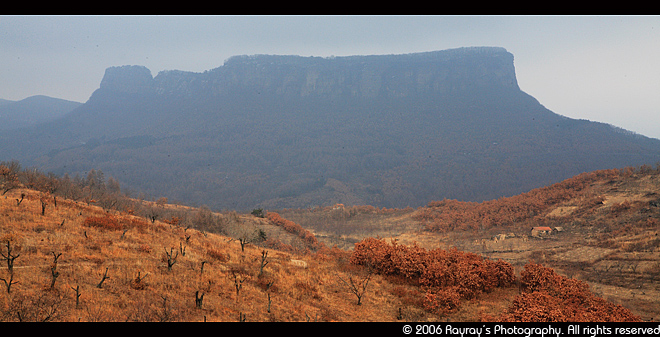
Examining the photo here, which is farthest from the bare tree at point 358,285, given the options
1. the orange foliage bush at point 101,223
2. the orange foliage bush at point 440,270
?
the orange foliage bush at point 101,223

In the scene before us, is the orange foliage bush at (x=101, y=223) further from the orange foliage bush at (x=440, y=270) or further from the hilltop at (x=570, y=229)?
the hilltop at (x=570, y=229)

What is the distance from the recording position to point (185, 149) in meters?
176

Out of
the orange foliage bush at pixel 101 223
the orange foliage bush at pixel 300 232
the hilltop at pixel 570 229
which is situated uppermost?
the orange foliage bush at pixel 101 223

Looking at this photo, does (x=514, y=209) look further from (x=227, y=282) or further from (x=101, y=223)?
(x=101, y=223)

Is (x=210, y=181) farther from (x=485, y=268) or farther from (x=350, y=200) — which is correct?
(x=485, y=268)

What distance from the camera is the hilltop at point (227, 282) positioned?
31.5ft

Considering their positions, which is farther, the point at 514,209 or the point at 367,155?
the point at 367,155

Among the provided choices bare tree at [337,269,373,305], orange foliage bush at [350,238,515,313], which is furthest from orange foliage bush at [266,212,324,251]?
bare tree at [337,269,373,305]

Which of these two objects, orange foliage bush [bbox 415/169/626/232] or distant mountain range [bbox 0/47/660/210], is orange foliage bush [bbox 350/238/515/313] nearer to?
orange foliage bush [bbox 415/169/626/232]

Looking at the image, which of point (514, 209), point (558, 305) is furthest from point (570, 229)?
point (558, 305)

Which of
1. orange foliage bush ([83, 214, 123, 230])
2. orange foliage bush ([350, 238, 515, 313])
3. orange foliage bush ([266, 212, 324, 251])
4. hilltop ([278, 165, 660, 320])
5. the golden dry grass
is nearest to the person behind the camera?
the golden dry grass

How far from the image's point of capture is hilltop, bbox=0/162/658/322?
9.61 metres

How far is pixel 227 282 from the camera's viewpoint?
42.9ft

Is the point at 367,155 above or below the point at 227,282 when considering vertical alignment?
above
